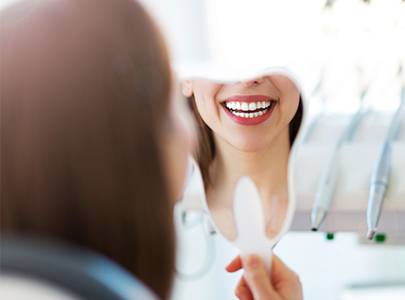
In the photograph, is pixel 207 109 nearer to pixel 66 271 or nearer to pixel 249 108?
pixel 249 108

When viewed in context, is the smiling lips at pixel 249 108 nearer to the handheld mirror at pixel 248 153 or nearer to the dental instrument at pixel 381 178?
the handheld mirror at pixel 248 153

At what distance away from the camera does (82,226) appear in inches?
18.1

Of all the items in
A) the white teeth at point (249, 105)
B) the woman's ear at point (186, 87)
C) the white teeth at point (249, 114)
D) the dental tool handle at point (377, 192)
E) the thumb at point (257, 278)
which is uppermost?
the woman's ear at point (186, 87)

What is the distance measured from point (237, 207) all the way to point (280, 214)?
0.05 metres

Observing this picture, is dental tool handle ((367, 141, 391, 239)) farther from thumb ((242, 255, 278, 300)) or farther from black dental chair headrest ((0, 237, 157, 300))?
black dental chair headrest ((0, 237, 157, 300))

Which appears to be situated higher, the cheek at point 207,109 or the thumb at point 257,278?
the cheek at point 207,109

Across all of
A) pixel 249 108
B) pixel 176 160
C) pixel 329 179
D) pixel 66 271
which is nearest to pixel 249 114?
pixel 249 108

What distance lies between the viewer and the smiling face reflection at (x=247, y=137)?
0.76 meters

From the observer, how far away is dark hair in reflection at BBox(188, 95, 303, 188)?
774mm

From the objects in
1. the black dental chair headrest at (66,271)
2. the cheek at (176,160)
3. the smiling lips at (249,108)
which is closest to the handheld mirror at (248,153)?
the smiling lips at (249,108)

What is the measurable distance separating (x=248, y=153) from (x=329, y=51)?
22 cm

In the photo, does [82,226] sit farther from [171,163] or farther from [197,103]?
[197,103]

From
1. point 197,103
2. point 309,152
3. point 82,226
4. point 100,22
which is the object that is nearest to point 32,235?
point 82,226

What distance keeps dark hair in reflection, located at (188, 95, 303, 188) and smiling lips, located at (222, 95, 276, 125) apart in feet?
0.11
